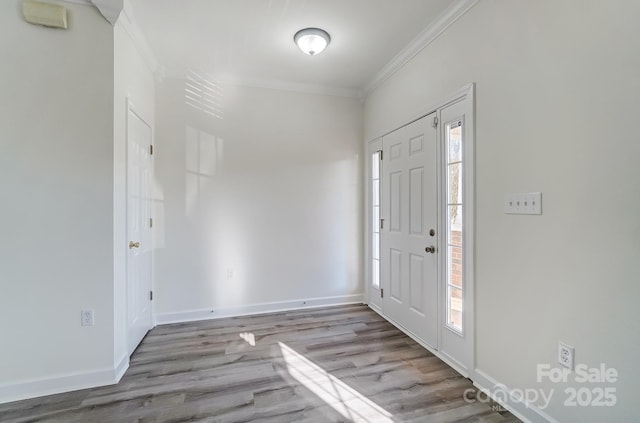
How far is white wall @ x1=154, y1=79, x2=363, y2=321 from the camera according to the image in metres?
3.14

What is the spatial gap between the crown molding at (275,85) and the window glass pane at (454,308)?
2.67m

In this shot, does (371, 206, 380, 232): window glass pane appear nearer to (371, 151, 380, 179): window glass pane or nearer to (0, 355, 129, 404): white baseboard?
(371, 151, 380, 179): window glass pane

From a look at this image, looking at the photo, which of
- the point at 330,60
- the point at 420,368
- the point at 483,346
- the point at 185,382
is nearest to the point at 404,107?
the point at 330,60

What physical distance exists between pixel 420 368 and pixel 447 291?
2.11ft

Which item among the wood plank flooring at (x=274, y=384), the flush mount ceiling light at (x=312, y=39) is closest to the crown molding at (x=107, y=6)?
the flush mount ceiling light at (x=312, y=39)

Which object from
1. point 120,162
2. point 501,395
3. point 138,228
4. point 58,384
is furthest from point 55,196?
point 501,395

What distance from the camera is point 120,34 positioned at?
2.15 metres

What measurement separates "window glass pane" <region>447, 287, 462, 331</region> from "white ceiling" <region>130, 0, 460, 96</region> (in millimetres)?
2216

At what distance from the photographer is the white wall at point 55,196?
1.88 m

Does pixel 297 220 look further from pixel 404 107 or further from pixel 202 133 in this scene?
pixel 404 107

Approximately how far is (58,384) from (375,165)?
3.44 metres

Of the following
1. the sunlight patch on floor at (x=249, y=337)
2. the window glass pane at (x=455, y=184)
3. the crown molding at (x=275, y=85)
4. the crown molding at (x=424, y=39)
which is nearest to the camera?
the crown molding at (x=424, y=39)

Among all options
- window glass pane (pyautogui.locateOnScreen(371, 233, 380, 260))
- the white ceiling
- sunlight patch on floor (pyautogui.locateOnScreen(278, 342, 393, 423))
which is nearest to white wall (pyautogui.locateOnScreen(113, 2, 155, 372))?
the white ceiling

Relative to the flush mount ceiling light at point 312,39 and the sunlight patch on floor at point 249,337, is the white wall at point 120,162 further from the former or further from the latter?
the flush mount ceiling light at point 312,39
